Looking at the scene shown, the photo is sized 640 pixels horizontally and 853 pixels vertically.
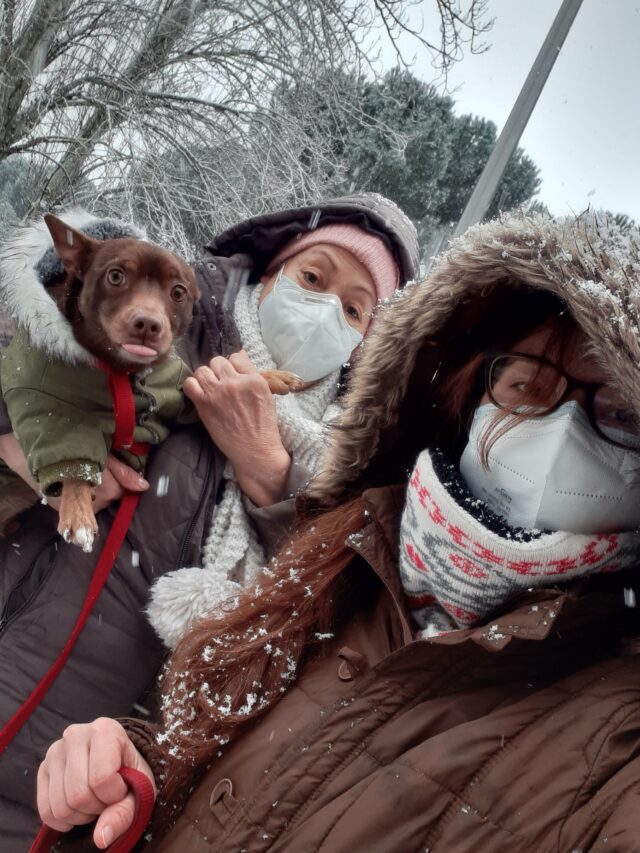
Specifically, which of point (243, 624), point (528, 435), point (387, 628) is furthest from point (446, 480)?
point (243, 624)

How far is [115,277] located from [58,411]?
0.40 m

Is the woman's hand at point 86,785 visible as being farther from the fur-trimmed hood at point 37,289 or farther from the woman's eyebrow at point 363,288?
the woman's eyebrow at point 363,288

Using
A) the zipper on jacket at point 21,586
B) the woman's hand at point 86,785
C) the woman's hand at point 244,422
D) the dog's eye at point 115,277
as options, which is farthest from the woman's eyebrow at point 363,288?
the woman's hand at point 86,785

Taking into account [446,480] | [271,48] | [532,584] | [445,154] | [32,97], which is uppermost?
[445,154]

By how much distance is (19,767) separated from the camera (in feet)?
5.59

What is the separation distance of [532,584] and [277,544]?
0.86 metres

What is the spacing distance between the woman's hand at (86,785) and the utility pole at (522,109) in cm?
509

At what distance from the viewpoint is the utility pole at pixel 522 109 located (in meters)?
5.35

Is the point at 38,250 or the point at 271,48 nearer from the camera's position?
the point at 38,250

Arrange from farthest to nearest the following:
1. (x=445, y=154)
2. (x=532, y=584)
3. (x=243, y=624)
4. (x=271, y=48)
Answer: (x=445, y=154) → (x=271, y=48) → (x=243, y=624) → (x=532, y=584)

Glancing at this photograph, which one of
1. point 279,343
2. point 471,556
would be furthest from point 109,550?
point 471,556

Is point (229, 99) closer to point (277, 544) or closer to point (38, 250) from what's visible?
point (38, 250)

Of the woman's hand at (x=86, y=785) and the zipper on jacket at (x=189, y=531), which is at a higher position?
the zipper on jacket at (x=189, y=531)

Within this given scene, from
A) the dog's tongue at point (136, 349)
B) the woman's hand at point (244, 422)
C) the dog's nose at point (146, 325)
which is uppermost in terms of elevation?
the dog's nose at point (146, 325)
